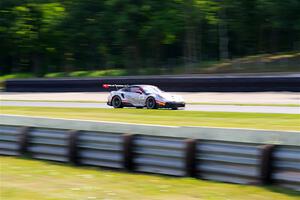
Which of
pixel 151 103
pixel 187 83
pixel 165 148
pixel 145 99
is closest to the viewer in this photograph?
pixel 165 148

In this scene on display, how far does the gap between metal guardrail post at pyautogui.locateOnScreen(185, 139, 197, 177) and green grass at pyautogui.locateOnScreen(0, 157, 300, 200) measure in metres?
0.14

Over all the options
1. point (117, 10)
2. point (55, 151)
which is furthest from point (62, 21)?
point (55, 151)

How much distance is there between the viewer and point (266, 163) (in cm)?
676

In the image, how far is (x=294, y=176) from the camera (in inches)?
257

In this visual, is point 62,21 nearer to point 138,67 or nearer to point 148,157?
point 138,67

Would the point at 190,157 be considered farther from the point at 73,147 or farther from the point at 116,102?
the point at 116,102

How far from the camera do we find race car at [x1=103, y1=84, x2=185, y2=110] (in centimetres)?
2220

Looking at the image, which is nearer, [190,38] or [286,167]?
[286,167]

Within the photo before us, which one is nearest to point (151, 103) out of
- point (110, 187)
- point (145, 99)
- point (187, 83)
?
point (145, 99)

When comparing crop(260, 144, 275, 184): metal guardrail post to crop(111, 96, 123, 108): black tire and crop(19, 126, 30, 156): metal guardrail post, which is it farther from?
crop(111, 96, 123, 108): black tire

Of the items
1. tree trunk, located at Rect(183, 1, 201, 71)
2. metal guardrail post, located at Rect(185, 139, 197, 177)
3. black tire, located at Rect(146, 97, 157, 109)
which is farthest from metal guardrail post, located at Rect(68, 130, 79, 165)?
tree trunk, located at Rect(183, 1, 201, 71)

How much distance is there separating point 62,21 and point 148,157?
5213 centimetres

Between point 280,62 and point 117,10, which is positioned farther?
point 117,10

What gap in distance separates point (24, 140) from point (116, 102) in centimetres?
1414
